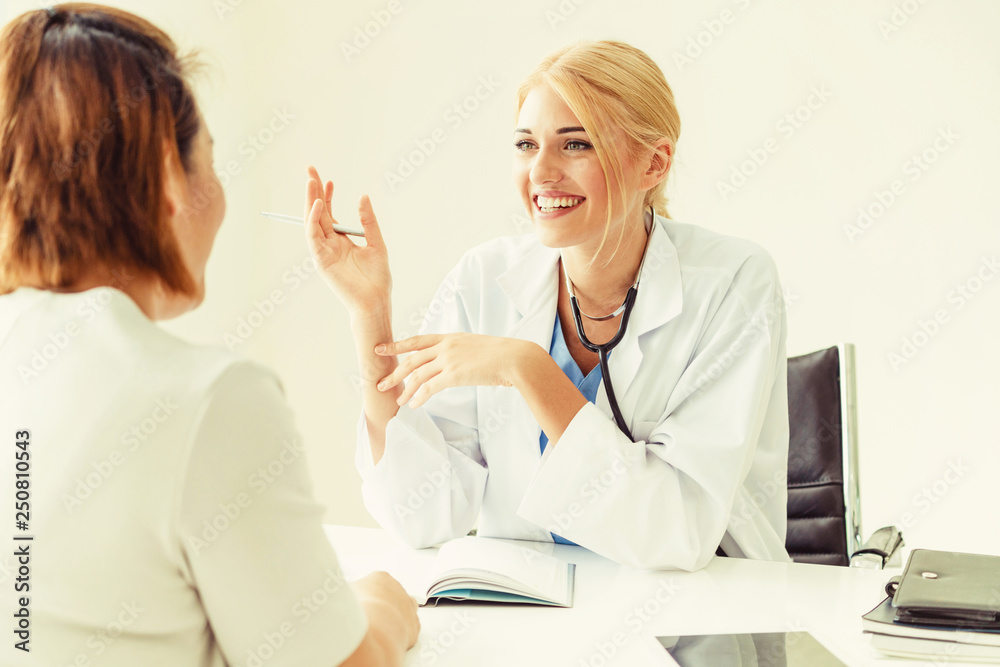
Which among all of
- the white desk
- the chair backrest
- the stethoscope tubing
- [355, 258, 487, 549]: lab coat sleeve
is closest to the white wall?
the chair backrest

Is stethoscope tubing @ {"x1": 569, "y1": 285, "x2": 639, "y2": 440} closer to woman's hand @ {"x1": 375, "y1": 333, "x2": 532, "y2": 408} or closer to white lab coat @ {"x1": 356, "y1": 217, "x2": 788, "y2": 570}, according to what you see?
white lab coat @ {"x1": 356, "y1": 217, "x2": 788, "y2": 570}

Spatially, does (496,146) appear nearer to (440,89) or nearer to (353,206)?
(440,89)

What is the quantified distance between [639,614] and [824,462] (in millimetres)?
787

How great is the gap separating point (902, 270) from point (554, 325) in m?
1.54

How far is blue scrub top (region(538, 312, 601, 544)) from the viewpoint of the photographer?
1.45 metres

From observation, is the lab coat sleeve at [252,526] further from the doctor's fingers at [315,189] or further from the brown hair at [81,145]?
the doctor's fingers at [315,189]

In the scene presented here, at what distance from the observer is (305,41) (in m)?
2.98

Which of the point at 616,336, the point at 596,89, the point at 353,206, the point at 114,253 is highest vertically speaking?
the point at 596,89

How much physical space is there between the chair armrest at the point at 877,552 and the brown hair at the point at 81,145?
1.35 meters

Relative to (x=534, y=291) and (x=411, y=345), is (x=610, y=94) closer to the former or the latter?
(x=534, y=291)

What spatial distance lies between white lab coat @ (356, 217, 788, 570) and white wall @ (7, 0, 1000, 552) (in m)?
1.22

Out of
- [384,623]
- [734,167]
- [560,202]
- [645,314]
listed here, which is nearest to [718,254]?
[645,314]

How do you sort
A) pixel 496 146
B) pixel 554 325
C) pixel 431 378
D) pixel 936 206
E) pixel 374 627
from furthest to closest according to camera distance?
pixel 496 146
pixel 936 206
pixel 554 325
pixel 431 378
pixel 374 627

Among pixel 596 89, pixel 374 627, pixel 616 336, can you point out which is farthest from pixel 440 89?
pixel 374 627
